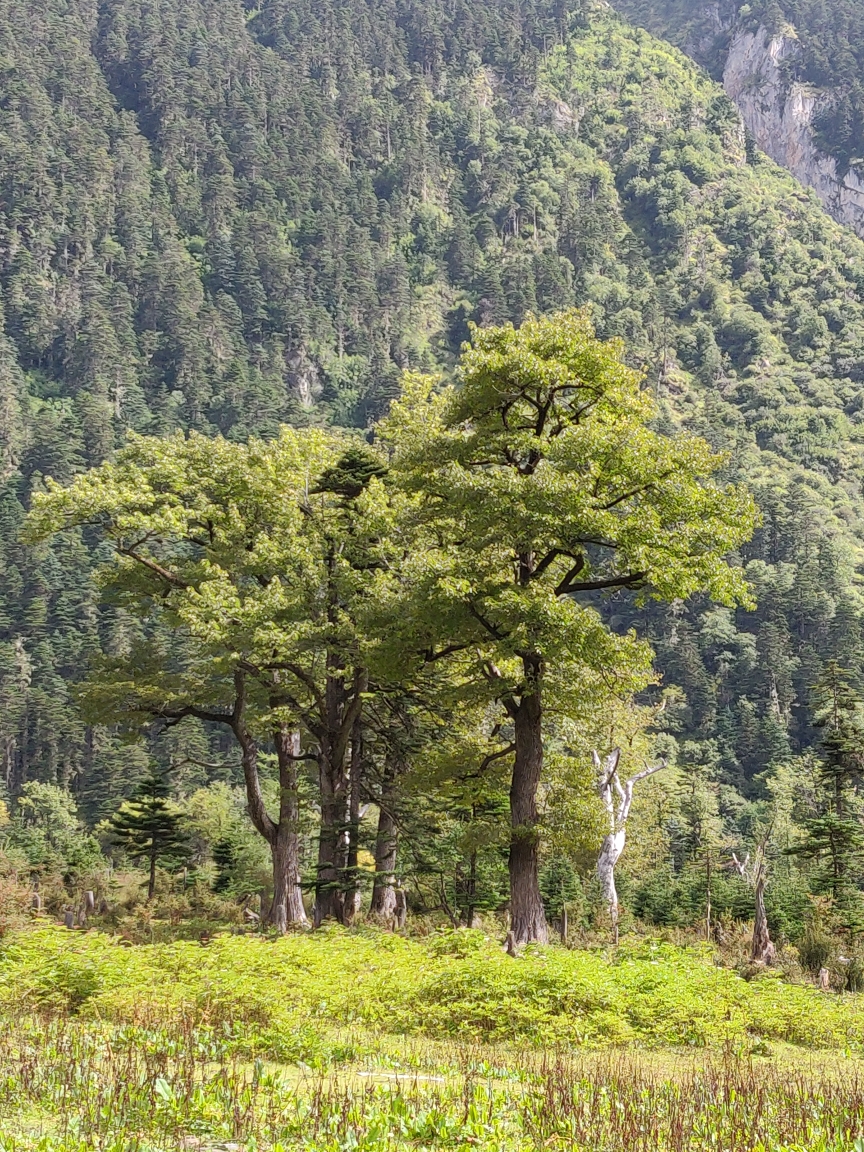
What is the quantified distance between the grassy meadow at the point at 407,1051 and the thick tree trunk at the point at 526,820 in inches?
90.1

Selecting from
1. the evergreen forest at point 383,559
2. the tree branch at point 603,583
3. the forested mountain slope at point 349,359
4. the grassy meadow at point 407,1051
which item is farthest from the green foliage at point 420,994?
the forested mountain slope at point 349,359

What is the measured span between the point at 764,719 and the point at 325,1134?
100 meters

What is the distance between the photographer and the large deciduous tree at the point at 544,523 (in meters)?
15.6

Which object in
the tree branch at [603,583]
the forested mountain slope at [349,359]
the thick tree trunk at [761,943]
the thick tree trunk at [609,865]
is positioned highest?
the forested mountain slope at [349,359]

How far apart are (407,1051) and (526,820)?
25.0 feet

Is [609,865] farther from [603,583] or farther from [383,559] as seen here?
[603,583]

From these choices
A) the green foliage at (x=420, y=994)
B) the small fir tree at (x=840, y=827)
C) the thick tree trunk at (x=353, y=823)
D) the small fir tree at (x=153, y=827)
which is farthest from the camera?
the small fir tree at (x=153, y=827)

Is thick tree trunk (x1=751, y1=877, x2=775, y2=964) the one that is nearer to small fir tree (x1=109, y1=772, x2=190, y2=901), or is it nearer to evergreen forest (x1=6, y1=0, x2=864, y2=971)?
evergreen forest (x1=6, y1=0, x2=864, y2=971)

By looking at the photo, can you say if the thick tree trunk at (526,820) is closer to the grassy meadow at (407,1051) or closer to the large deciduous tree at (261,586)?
the grassy meadow at (407,1051)

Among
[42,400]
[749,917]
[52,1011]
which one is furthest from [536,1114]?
[42,400]

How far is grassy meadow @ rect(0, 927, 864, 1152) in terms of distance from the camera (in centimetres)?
589

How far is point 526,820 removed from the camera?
16703mm

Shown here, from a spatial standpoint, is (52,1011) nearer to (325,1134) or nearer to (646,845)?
(325,1134)

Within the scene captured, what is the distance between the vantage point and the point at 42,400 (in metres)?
149
